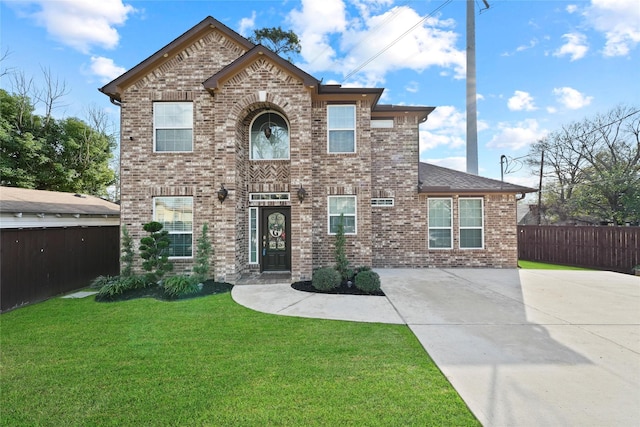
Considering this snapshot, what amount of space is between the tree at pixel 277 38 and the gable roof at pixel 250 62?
789cm

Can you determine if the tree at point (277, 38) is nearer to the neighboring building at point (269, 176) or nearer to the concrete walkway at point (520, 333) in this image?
the neighboring building at point (269, 176)

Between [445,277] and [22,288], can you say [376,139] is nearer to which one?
[445,277]

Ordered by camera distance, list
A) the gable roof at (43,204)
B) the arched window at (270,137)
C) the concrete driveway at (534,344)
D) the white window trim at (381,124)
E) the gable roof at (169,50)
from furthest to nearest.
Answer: the white window trim at (381,124), the arched window at (270,137), the gable roof at (169,50), the gable roof at (43,204), the concrete driveway at (534,344)

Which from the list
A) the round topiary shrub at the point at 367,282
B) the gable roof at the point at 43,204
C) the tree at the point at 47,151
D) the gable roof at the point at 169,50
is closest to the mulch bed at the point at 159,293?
the round topiary shrub at the point at 367,282

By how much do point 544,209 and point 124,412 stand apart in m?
27.9

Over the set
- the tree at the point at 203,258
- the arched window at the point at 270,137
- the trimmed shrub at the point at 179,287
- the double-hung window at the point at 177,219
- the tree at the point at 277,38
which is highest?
the tree at the point at 277,38

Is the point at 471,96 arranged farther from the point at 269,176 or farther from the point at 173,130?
the point at 173,130

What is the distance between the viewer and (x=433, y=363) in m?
3.49

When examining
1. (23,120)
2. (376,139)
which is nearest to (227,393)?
(376,139)

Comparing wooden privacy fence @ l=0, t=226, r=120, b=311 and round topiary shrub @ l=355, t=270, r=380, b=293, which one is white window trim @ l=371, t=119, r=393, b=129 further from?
wooden privacy fence @ l=0, t=226, r=120, b=311

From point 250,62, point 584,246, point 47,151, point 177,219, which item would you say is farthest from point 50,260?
point 584,246

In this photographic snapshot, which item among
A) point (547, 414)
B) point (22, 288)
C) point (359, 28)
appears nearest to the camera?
point (547, 414)

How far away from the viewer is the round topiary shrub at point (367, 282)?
6.86 m

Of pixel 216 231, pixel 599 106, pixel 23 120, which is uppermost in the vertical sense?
pixel 599 106
